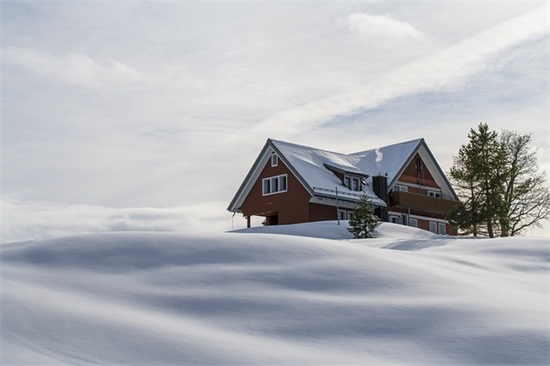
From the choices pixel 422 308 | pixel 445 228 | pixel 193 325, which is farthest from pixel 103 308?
pixel 445 228

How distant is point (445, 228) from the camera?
50.4m

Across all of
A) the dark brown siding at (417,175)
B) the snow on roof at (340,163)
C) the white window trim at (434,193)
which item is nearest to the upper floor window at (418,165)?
the dark brown siding at (417,175)

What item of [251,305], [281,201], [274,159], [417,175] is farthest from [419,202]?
[251,305]

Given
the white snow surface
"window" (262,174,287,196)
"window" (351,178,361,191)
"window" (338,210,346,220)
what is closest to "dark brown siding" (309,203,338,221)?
"window" (338,210,346,220)

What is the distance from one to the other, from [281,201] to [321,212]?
101 inches

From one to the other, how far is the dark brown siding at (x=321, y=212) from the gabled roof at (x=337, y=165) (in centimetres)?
96

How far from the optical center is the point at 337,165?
45656 mm

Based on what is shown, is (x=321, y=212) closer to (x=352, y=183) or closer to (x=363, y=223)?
(x=352, y=183)

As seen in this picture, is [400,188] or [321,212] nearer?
[321,212]

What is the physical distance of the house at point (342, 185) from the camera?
42500 mm

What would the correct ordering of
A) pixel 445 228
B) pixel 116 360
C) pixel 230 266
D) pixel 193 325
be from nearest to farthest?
pixel 116 360, pixel 193 325, pixel 230 266, pixel 445 228

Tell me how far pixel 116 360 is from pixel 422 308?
4740 mm

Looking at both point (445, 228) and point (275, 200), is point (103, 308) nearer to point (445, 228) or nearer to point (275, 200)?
point (275, 200)

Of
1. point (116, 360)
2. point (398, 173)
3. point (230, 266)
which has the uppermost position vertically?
point (398, 173)
